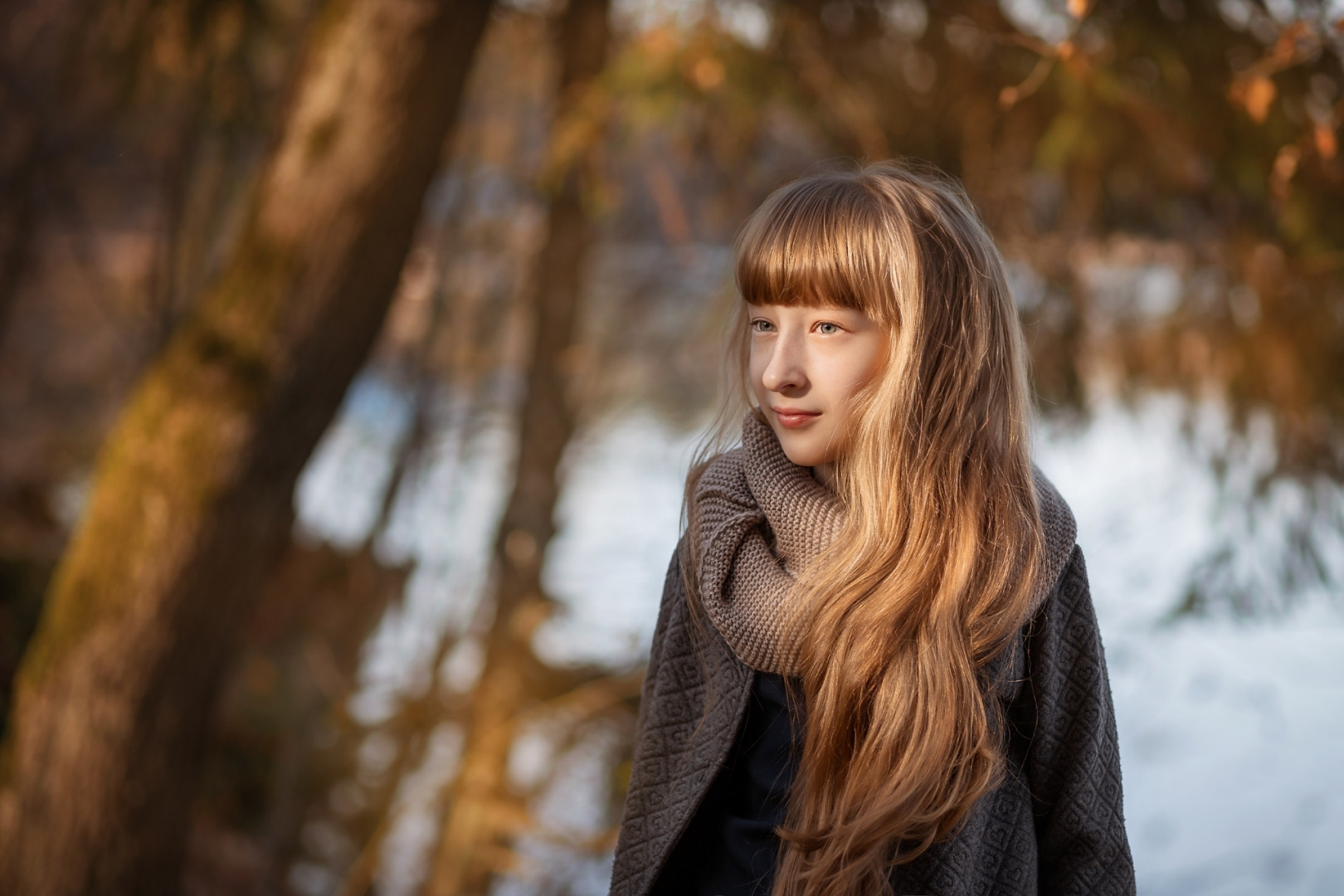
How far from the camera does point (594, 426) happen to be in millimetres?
5879

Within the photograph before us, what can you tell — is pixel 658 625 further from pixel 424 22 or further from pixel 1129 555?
pixel 1129 555

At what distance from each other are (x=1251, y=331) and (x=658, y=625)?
2499 mm

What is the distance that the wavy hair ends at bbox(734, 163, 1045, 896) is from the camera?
4.07ft

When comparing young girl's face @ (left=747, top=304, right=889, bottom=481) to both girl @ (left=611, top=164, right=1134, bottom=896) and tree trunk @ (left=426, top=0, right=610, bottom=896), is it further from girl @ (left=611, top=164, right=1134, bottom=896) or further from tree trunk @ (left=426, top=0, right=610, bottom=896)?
tree trunk @ (left=426, top=0, right=610, bottom=896)

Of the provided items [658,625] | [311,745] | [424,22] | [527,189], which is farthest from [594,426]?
[658,625]

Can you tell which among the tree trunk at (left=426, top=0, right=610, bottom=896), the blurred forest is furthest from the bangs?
the tree trunk at (left=426, top=0, right=610, bottom=896)

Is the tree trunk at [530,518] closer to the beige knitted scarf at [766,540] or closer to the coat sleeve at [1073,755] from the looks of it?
the beige knitted scarf at [766,540]

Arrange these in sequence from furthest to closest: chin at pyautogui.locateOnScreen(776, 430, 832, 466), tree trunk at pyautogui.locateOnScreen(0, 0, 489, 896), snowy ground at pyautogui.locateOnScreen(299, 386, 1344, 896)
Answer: snowy ground at pyautogui.locateOnScreen(299, 386, 1344, 896)
tree trunk at pyautogui.locateOnScreen(0, 0, 489, 896)
chin at pyautogui.locateOnScreen(776, 430, 832, 466)

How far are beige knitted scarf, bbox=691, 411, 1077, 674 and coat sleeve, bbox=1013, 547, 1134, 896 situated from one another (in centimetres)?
10

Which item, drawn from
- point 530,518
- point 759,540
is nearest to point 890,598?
point 759,540

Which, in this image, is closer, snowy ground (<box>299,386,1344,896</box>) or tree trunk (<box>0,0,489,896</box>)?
tree trunk (<box>0,0,489,896</box>)

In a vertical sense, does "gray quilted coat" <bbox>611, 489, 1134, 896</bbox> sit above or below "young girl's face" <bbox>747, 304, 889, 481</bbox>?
below

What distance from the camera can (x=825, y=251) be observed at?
130cm

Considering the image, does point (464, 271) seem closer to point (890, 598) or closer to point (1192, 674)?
point (1192, 674)
